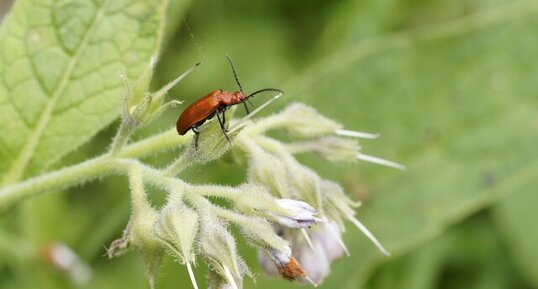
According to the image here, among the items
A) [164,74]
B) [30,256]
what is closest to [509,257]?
[164,74]

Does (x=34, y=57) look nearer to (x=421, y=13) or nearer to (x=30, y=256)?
(x=30, y=256)

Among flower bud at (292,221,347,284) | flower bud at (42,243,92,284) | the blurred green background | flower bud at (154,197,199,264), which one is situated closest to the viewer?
flower bud at (154,197,199,264)

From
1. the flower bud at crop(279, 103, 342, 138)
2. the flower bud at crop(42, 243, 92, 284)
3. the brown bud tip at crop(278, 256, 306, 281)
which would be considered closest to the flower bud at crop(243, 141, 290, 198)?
the flower bud at crop(279, 103, 342, 138)

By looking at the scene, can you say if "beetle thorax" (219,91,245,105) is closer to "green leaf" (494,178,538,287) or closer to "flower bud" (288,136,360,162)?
"flower bud" (288,136,360,162)

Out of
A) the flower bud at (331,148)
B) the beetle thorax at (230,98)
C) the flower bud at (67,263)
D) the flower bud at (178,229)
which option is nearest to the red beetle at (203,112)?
the beetle thorax at (230,98)

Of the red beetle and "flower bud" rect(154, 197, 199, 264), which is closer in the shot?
"flower bud" rect(154, 197, 199, 264)

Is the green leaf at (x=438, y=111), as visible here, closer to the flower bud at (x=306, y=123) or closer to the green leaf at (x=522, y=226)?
the green leaf at (x=522, y=226)
